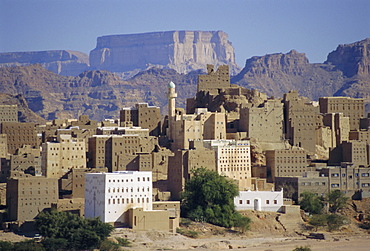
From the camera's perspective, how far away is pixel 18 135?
133m

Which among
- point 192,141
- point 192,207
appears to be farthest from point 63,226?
point 192,141

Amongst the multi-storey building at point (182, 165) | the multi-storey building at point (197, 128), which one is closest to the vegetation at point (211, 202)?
the multi-storey building at point (182, 165)

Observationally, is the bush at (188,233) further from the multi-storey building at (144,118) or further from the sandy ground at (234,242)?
the multi-storey building at (144,118)

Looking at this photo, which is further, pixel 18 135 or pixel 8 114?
pixel 8 114

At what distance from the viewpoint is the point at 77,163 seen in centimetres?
11662

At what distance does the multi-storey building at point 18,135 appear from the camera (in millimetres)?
131625

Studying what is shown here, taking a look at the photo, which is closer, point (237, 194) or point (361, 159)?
point (237, 194)

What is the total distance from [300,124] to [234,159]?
14712mm

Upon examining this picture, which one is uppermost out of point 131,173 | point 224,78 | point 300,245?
point 224,78

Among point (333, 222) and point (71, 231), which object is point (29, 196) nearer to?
point (71, 231)

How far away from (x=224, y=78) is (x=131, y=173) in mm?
41196

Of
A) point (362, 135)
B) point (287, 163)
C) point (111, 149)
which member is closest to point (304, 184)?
point (287, 163)

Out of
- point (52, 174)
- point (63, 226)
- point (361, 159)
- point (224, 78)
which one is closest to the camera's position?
point (63, 226)

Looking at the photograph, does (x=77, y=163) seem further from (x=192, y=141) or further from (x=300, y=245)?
(x=300, y=245)
